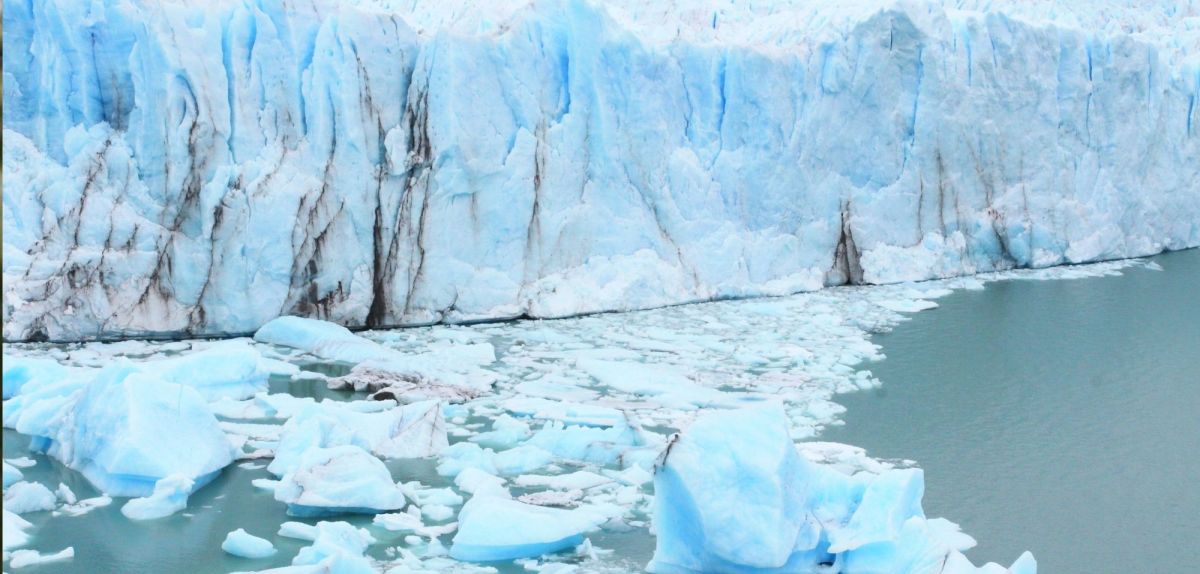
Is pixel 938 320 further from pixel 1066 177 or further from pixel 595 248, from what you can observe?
pixel 1066 177

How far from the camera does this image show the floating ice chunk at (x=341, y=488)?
14.0 feet

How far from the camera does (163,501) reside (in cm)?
429

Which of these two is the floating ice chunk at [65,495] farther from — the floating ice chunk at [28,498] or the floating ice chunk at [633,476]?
the floating ice chunk at [633,476]

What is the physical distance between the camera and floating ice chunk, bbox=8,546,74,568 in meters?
3.70

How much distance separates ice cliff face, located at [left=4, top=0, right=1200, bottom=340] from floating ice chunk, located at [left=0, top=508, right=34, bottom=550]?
3.30m

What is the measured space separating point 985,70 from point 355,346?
7.15 metres

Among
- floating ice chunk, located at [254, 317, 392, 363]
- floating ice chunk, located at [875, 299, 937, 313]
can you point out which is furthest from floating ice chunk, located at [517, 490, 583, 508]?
floating ice chunk, located at [875, 299, 937, 313]

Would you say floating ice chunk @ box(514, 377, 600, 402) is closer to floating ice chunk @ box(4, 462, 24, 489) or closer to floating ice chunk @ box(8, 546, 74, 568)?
floating ice chunk @ box(4, 462, 24, 489)

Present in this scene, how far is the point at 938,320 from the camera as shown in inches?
346

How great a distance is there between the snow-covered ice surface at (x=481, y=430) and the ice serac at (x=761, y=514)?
31 mm

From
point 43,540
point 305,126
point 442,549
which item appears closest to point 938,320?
point 305,126

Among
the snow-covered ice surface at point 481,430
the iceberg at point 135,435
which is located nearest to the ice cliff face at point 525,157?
the snow-covered ice surface at point 481,430

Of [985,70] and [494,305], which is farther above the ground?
[985,70]

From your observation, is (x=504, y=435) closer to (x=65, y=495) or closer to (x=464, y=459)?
(x=464, y=459)
